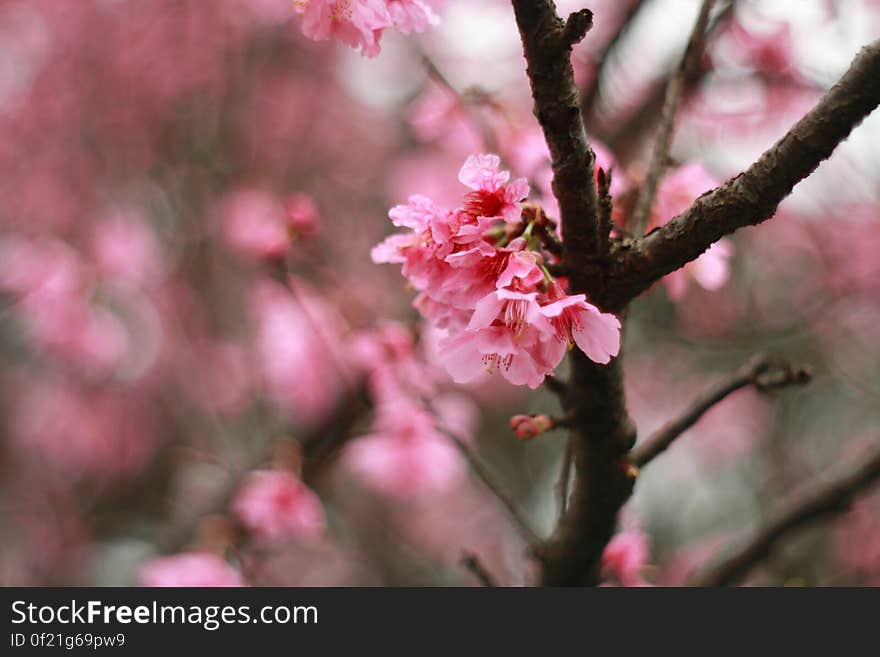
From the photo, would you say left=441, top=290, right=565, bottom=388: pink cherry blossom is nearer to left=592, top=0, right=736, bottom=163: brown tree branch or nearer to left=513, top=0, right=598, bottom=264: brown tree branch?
left=513, top=0, right=598, bottom=264: brown tree branch

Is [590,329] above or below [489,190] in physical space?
below

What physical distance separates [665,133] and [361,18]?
0.61m

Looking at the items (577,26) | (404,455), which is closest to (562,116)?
(577,26)

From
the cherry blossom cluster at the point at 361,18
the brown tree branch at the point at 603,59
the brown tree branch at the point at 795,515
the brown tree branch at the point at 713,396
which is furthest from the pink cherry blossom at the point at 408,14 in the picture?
the brown tree branch at the point at 603,59

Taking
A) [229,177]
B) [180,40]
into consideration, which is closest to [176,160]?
[229,177]

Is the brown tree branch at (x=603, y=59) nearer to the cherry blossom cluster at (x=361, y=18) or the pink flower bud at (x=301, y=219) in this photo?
the pink flower bud at (x=301, y=219)

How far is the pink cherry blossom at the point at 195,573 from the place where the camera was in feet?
6.94

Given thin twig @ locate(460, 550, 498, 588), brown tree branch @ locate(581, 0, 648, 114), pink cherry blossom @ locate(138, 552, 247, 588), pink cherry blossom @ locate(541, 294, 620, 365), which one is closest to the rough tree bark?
pink cherry blossom @ locate(541, 294, 620, 365)

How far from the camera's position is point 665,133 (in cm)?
139

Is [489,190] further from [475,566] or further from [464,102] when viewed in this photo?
[464,102]

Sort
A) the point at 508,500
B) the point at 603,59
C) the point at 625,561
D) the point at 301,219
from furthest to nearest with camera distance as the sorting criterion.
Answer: the point at 603,59, the point at 301,219, the point at 625,561, the point at 508,500

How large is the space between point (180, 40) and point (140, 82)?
1.20ft

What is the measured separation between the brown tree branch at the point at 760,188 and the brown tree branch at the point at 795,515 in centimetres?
117

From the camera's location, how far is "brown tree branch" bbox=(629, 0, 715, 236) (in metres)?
1.34
